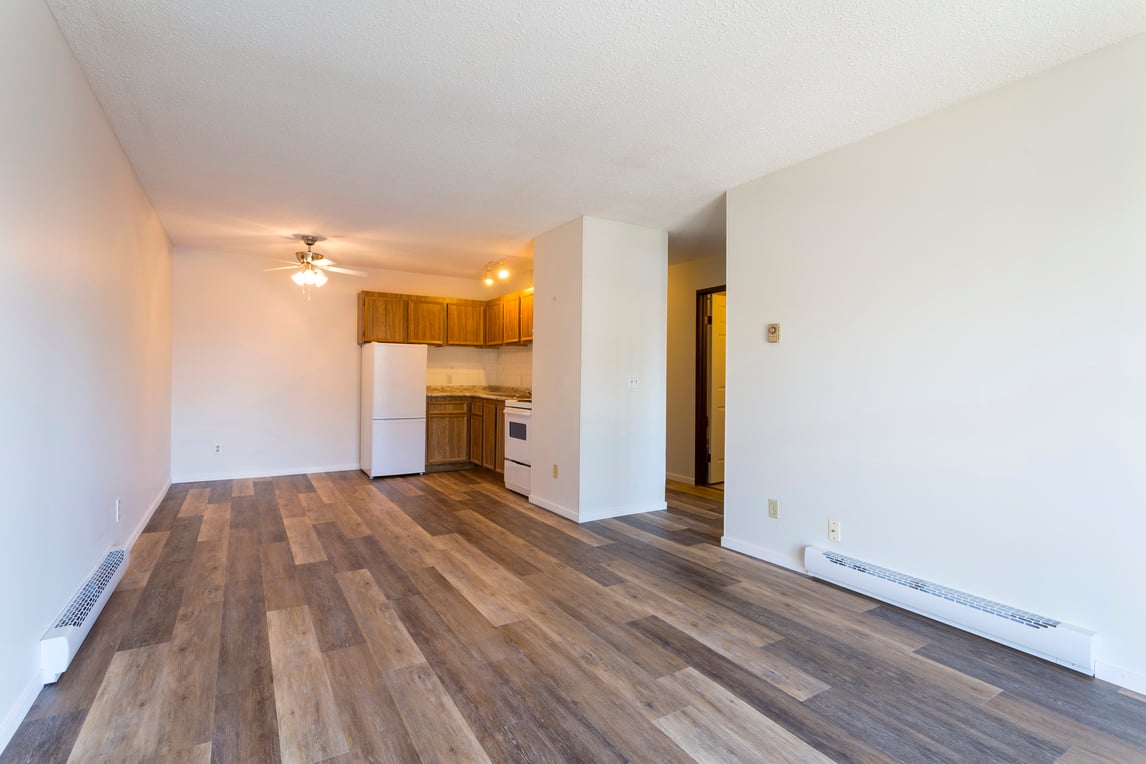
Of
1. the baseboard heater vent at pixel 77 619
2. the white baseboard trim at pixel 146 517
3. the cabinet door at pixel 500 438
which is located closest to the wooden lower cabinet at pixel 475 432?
the cabinet door at pixel 500 438

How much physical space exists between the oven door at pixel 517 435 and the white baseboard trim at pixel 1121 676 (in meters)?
3.82

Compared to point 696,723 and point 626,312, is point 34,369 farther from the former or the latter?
point 626,312

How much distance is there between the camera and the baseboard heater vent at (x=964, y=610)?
81.4 inches

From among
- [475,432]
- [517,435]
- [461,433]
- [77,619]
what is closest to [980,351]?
[517,435]

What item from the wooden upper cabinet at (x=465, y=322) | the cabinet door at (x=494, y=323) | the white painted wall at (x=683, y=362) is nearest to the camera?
the white painted wall at (x=683, y=362)

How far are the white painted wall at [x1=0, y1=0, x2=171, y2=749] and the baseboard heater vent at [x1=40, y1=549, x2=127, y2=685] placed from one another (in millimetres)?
44

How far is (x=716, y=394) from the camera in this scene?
5.72m

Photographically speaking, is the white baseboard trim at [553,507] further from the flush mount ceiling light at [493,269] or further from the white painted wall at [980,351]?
the flush mount ceiling light at [493,269]

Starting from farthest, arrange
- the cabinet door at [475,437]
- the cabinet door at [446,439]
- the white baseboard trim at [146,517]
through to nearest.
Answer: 1. the cabinet door at [475,437]
2. the cabinet door at [446,439]
3. the white baseboard trim at [146,517]

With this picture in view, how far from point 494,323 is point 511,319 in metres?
0.52

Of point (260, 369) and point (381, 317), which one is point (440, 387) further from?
point (260, 369)

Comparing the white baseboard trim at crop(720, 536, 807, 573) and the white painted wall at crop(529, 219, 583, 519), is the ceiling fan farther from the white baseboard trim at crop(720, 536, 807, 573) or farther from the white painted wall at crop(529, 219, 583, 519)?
the white baseboard trim at crop(720, 536, 807, 573)

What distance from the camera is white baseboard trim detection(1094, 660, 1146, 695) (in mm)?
1940

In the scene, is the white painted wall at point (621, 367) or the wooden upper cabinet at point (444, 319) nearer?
the white painted wall at point (621, 367)
